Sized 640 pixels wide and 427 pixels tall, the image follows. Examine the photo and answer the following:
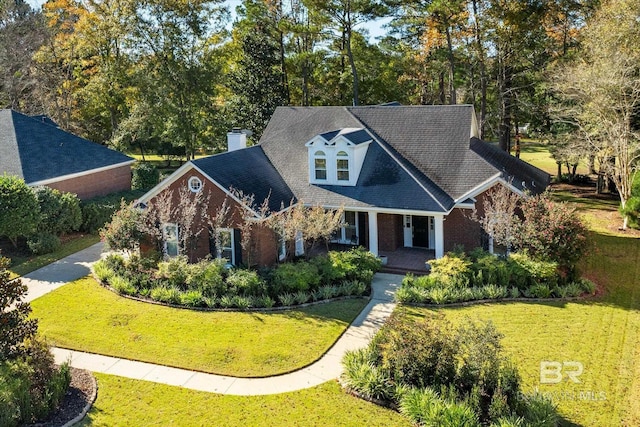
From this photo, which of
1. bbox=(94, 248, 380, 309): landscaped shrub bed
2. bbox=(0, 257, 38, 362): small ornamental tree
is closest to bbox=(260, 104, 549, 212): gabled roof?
bbox=(94, 248, 380, 309): landscaped shrub bed

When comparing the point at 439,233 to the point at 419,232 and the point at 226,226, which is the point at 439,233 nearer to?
the point at 419,232

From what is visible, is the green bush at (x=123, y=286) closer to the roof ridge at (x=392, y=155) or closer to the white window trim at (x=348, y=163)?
the white window trim at (x=348, y=163)

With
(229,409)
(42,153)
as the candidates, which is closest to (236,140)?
(42,153)

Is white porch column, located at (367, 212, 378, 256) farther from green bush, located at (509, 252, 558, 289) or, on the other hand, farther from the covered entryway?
green bush, located at (509, 252, 558, 289)

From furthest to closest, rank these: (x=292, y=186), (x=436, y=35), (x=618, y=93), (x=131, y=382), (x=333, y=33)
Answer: (x=333, y=33) < (x=436, y=35) < (x=618, y=93) < (x=292, y=186) < (x=131, y=382)

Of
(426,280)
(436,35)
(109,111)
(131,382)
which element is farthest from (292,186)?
(109,111)

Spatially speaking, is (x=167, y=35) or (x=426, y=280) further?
(x=167, y=35)

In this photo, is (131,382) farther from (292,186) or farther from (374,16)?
(374,16)

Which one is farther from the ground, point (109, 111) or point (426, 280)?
point (109, 111)

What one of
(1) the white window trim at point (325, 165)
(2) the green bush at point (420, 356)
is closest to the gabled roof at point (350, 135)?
(1) the white window trim at point (325, 165)

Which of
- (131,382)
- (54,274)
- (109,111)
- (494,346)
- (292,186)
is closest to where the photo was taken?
(494,346)
